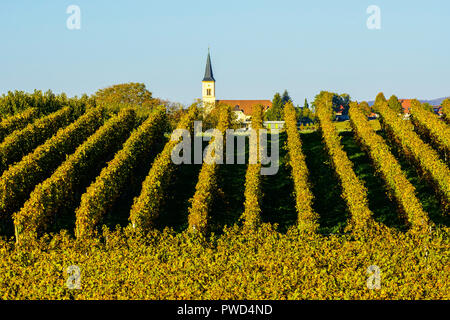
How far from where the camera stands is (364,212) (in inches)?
1137

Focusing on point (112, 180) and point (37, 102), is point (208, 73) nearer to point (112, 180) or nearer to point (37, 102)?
point (37, 102)

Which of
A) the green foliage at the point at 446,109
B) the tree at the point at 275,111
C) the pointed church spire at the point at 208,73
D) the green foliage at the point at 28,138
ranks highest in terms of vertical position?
the pointed church spire at the point at 208,73

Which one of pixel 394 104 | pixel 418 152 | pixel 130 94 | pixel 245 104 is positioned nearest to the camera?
pixel 418 152

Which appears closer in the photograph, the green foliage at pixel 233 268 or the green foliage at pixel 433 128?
the green foliage at pixel 233 268

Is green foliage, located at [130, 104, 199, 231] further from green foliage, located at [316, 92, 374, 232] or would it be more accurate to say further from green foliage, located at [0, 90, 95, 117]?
green foliage, located at [0, 90, 95, 117]

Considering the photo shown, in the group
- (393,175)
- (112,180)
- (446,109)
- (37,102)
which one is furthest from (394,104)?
(112,180)

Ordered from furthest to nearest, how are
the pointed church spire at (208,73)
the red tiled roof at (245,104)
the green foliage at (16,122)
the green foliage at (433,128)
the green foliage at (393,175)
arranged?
the pointed church spire at (208,73)
the red tiled roof at (245,104)
the green foliage at (16,122)
the green foliage at (433,128)
the green foliage at (393,175)

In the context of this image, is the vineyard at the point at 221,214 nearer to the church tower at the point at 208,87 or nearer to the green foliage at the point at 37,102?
the green foliage at the point at 37,102

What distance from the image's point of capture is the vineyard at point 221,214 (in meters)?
18.2

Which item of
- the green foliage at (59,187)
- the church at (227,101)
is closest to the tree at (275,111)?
the church at (227,101)

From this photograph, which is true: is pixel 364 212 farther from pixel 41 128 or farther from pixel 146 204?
pixel 41 128

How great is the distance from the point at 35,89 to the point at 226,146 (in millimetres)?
23421

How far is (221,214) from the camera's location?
3147cm
